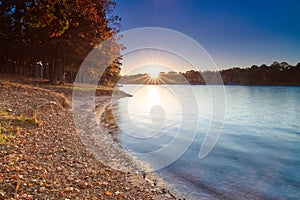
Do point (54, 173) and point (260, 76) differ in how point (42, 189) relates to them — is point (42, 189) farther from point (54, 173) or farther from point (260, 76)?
point (260, 76)

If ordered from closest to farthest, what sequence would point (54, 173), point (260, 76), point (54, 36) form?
point (54, 173) < point (54, 36) < point (260, 76)

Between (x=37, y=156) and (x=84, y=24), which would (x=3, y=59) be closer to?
(x=84, y=24)

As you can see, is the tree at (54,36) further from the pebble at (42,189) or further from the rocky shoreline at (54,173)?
the pebble at (42,189)

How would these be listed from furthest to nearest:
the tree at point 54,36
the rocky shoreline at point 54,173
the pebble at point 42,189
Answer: the tree at point 54,36
the rocky shoreline at point 54,173
the pebble at point 42,189

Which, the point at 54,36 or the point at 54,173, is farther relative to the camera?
the point at 54,36

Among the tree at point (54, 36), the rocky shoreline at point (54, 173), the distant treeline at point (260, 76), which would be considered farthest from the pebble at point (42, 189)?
the distant treeline at point (260, 76)

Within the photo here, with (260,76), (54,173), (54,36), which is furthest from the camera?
(260,76)

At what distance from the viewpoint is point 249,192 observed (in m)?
6.50

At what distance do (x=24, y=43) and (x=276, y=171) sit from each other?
103 feet

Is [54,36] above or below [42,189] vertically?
above

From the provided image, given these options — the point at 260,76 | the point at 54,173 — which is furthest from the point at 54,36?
the point at 260,76

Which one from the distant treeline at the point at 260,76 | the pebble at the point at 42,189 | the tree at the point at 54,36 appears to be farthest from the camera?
the distant treeline at the point at 260,76

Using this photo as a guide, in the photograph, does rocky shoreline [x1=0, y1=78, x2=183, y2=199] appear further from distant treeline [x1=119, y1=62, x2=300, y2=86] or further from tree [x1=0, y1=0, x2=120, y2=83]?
distant treeline [x1=119, y1=62, x2=300, y2=86]

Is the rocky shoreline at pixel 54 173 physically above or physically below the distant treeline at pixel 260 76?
below
